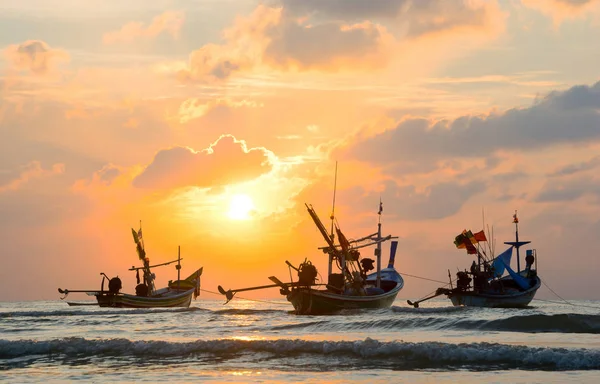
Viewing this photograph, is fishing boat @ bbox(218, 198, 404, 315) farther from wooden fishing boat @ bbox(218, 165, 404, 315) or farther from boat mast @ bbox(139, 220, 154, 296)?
boat mast @ bbox(139, 220, 154, 296)

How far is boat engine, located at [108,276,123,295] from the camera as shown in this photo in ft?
279

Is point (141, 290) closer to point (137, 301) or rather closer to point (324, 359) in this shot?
point (137, 301)

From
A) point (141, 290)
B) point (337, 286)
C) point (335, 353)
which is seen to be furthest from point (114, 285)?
point (335, 353)

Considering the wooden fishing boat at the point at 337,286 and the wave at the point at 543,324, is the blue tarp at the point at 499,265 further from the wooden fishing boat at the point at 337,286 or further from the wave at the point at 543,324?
the wave at the point at 543,324

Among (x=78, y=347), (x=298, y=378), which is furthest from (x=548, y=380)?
(x=78, y=347)

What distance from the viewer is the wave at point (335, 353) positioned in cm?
2619

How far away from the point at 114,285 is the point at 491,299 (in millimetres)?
38961

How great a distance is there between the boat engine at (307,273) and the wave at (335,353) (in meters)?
29.2

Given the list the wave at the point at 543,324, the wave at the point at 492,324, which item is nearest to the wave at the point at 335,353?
the wave at the point at 492,324

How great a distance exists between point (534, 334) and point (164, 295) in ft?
189

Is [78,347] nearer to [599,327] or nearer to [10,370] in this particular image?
[10,370]

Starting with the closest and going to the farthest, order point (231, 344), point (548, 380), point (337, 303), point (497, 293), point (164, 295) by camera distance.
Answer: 1. point (548, 380)
2. point (231, 344)
3. point (337, 303)
4. point (497, 293)
5. point (164, 295)

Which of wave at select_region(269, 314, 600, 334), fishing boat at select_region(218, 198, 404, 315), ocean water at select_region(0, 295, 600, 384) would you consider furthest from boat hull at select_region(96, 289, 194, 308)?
ocean water at select_region(0, 295, 600, 384)

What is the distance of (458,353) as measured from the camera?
90.7 ft
